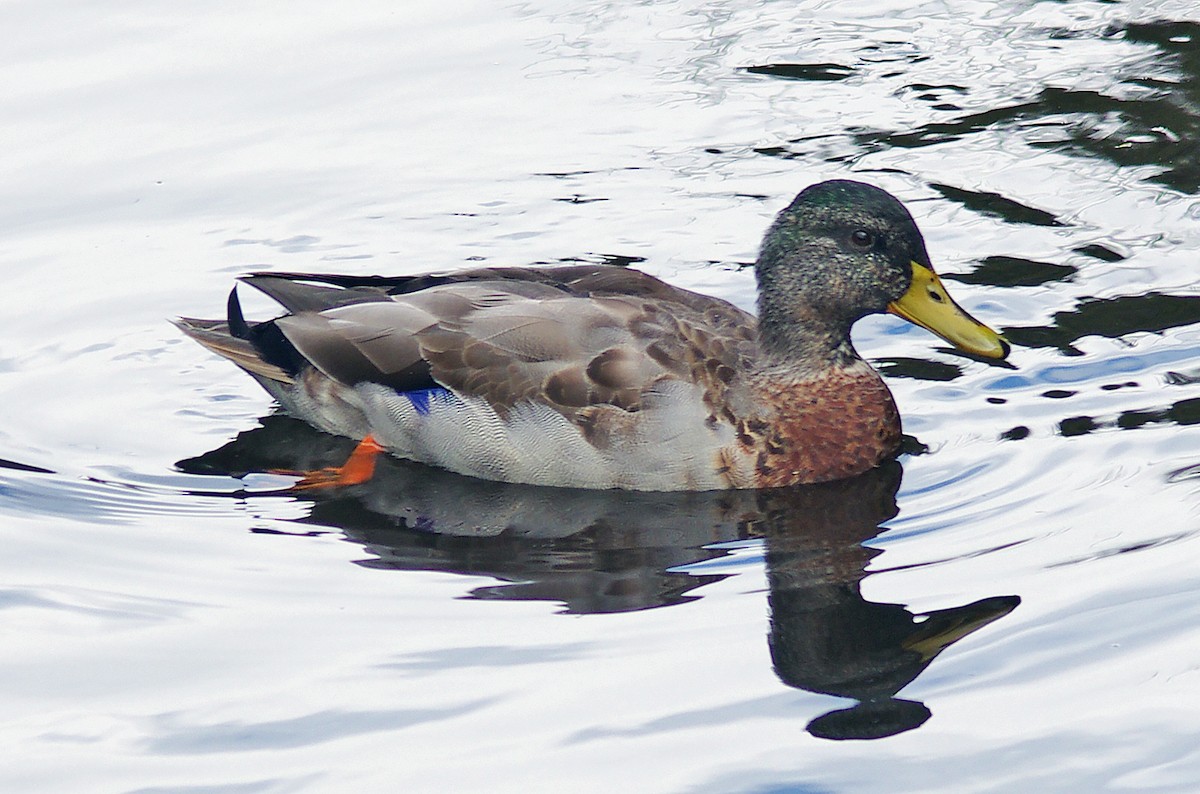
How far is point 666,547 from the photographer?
22.7ft

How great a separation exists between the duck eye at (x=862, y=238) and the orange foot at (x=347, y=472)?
219 centimetres

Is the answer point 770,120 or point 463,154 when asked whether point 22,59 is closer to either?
point 463,154

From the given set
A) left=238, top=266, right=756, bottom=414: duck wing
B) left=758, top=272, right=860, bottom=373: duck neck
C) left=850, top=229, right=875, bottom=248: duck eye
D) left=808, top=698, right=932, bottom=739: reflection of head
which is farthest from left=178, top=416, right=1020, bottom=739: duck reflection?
left=850, top=229, right=875, bottom=248: duck eye

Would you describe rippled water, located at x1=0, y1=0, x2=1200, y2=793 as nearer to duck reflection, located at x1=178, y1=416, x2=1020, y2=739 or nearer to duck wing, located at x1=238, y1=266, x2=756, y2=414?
duck reflection, located at x1=178, y1=416, x2=1020, y2=739

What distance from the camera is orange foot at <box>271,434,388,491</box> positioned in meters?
7.67

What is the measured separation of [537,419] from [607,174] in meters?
3.07

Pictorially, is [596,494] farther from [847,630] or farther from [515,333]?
[847,630]

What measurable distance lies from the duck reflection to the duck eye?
36.2 inches

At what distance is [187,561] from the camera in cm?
684

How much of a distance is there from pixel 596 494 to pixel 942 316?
1.58 m

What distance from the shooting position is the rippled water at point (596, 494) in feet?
18.4

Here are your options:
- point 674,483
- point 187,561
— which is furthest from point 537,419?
point 187,561

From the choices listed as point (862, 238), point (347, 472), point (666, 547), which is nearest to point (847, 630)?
point (666, 547)

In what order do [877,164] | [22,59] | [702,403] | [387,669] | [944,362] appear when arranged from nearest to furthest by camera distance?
[387,669], [702,403], [944,362], [877,164], [22,59]
